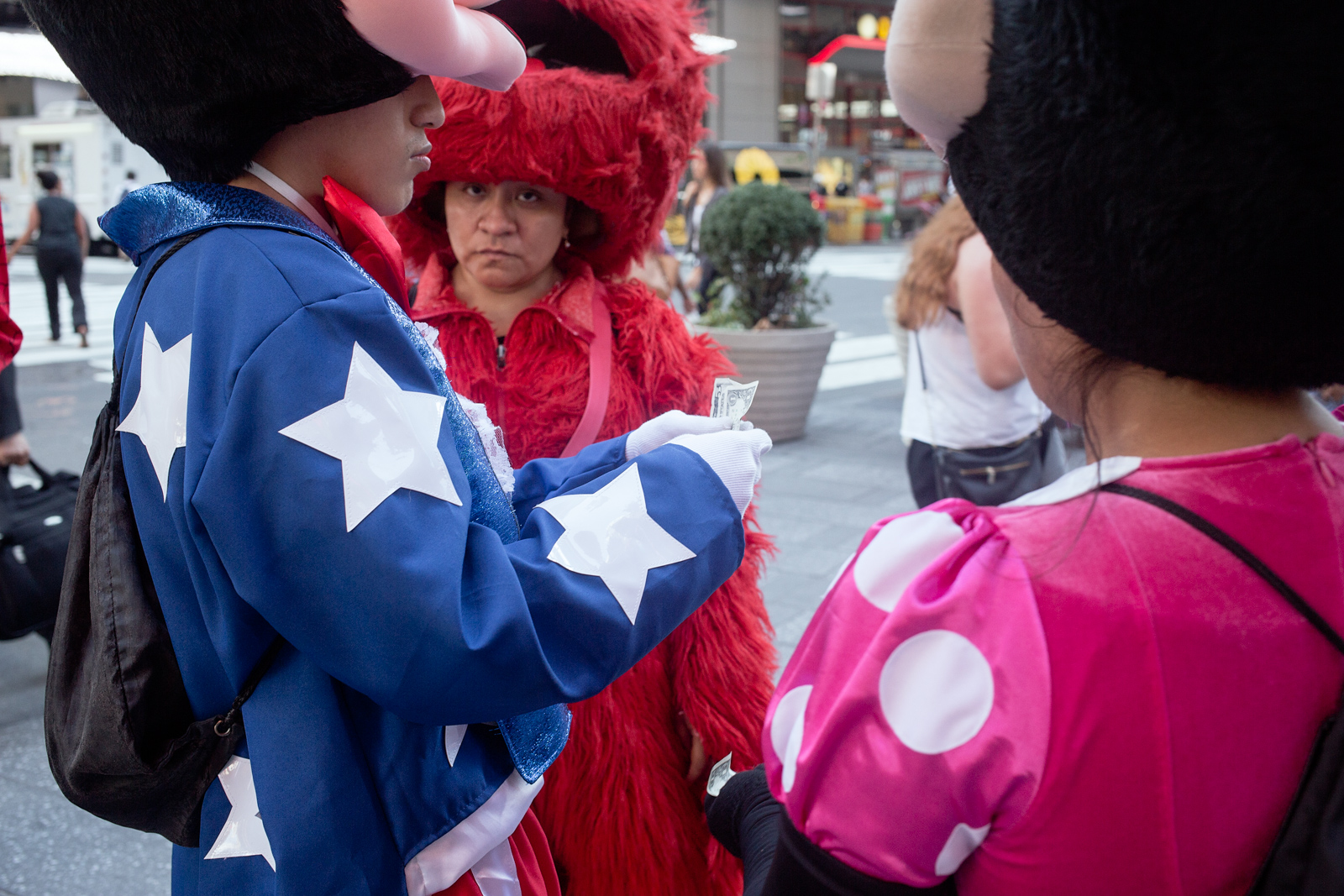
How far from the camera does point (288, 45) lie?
93cm

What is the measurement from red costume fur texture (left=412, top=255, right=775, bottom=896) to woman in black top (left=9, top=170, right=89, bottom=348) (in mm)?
9080

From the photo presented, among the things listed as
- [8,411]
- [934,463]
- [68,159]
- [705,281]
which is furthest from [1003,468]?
[68,159]

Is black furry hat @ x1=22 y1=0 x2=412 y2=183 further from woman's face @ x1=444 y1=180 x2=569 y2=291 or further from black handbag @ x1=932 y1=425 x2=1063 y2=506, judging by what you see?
black handbag @ x1=932 y1=425 x2=1063 y2=506

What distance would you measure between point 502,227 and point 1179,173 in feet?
4.17

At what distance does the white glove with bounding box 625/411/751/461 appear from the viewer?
48.4 inches

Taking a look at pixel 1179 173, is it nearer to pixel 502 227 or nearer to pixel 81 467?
pixel 502 227

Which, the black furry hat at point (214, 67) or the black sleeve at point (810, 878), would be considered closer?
the black sleeve at point (810, 878)

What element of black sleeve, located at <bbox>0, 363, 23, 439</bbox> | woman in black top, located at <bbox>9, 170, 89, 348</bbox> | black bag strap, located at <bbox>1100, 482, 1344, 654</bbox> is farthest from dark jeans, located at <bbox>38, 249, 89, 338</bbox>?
black bag strap, located at <bbox>1100, 482, 1344, 654</bbox>

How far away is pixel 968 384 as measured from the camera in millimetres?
2898

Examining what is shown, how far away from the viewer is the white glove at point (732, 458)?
1.10 m

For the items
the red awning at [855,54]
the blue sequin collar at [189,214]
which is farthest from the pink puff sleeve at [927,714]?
the red awning at [855,54]

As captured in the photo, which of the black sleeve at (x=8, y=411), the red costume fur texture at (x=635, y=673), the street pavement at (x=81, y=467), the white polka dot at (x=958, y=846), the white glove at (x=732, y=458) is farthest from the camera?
the black sleeve at (x=8, y=411)

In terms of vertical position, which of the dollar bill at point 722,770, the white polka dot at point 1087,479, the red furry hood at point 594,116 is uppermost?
the red furry hood at point 594,116

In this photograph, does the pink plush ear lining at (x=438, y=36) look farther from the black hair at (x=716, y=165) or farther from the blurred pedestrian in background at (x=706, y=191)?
the black hair at (x=716, y=165)
